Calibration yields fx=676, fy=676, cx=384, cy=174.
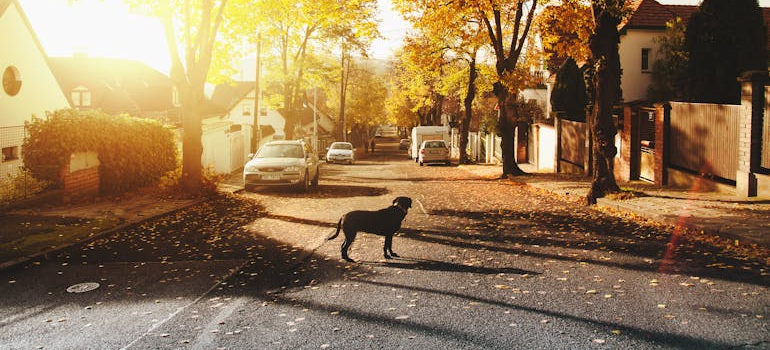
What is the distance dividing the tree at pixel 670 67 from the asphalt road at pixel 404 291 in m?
22.5

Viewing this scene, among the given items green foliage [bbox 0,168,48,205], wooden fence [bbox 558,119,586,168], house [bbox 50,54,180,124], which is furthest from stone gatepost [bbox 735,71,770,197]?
house [bbox 50,54,180,124]

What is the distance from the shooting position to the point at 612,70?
52.4 feet

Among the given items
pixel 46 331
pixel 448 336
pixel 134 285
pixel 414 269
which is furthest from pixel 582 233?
pixel 46 331

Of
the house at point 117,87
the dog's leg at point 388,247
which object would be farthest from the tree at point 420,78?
the dog's leg at point 388,247

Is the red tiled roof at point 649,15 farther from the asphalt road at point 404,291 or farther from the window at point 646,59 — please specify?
the asphalt road at point 404,291

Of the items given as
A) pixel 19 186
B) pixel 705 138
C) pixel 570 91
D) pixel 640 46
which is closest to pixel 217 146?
pixel 19 186

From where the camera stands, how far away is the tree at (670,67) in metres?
31.7

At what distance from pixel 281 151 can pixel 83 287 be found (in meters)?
14.0

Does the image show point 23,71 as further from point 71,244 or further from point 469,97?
point 469,97

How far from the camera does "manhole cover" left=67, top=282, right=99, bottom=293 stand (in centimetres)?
754

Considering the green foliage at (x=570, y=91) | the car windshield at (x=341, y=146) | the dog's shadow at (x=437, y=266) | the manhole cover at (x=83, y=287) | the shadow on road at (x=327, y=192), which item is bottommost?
the manhole cover at (x=83, y=287)

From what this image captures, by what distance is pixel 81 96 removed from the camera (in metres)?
48.7

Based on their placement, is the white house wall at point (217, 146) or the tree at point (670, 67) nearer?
the white house wall at point (217, 146)

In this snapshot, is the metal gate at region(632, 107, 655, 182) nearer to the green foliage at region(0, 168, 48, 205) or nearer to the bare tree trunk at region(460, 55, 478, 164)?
the green foliage at region(0, 168, 48, 205)
